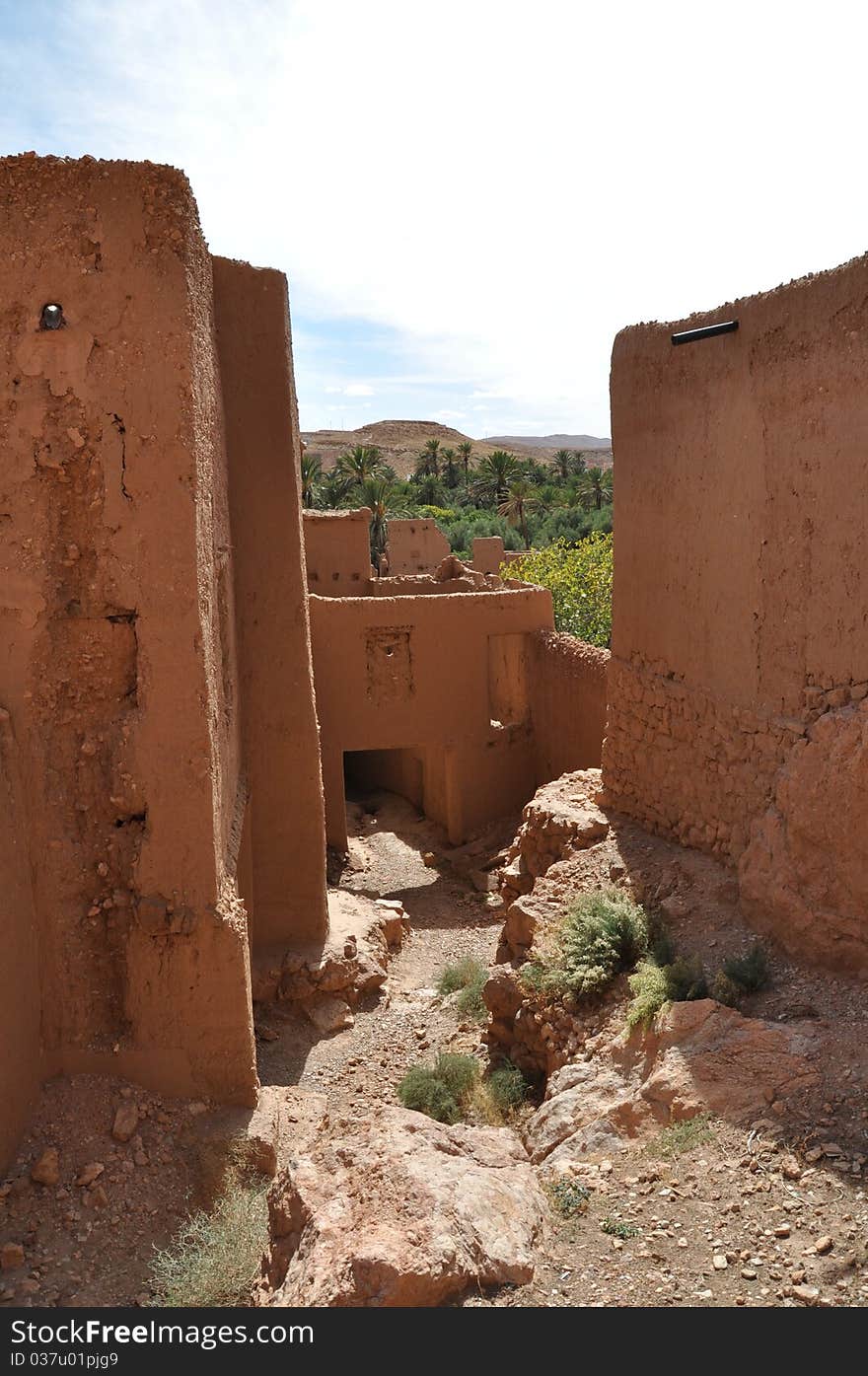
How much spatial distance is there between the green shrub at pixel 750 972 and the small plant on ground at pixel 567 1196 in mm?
1563

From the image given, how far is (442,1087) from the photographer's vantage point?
22.3 feet

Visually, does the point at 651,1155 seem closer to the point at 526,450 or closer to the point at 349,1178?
the point at 349,1178

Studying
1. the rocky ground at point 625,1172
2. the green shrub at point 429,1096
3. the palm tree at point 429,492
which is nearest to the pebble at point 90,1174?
the rocky ground at point 625,1172

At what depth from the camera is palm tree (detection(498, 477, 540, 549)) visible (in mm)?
41500

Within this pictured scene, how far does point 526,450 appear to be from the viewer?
368ft

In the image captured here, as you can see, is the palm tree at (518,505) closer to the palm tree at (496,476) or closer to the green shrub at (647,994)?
the palm tree at (496,476)

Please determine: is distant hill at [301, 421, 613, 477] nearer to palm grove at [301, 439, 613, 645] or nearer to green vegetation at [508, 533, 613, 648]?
palm grove at [301, 439, 613, 645]

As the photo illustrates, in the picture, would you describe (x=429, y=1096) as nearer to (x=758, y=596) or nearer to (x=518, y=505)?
(x=758, y=596)

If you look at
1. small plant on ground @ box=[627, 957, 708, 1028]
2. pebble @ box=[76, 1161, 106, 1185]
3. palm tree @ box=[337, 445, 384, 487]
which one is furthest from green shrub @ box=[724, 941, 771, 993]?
palm tree @ box=[337, 445, 384, 487]

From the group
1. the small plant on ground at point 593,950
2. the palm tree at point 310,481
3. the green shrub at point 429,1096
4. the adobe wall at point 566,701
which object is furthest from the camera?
the palm tree at point 310,481

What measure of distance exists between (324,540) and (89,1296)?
1400cm

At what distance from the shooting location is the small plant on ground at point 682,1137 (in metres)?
4.60

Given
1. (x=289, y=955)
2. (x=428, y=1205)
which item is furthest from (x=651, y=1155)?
(x=289, y=955)

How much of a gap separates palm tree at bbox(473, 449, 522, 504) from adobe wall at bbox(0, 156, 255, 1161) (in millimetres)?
39928
